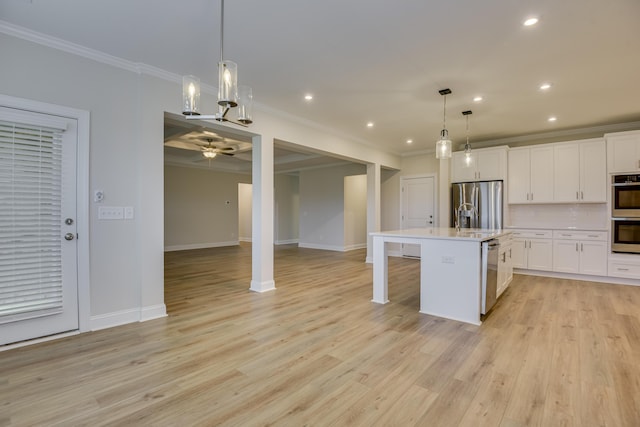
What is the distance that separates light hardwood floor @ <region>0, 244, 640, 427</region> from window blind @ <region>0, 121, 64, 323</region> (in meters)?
0.42

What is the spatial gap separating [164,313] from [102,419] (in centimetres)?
172

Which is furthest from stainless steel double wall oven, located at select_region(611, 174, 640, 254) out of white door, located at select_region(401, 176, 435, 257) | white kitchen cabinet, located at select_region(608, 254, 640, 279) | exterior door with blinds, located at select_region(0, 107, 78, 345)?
exterior door with blinds, located at select_region(0, 107, 78, 345)

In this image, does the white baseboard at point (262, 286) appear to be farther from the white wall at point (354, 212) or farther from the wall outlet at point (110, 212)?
the white wall at point (354, 212)

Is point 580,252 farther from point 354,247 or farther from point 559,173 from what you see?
→ point 354,247

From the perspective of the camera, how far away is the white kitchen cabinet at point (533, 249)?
541cm

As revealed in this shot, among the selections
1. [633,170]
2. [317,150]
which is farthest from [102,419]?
[633,170]

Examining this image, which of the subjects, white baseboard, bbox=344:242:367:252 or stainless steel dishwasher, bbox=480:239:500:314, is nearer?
stainless steel dishwasher, bbox=480:239:500:314

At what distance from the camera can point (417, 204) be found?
7.61 metres

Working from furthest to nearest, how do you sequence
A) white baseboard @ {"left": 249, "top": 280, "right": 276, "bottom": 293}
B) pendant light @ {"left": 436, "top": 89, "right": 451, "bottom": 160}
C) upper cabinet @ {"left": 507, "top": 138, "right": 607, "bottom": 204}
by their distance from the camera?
upper cabinet @ {"left": 507, "top": 138, "right": 607, "bottom": 204}
white baseboard @ {"left": 249, "top": 280, "right": 276, "bottom": 293}
pendant light @ {"left": 436, "top": 89, "right": 451, "bottom": 160}

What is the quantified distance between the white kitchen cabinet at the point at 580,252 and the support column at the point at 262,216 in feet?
16.3

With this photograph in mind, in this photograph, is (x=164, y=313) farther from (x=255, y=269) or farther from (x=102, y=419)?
(x=102, y=419)

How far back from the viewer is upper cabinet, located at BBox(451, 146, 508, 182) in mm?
5910

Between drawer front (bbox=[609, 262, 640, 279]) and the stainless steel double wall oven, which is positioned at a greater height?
the stainless steel double wall oven

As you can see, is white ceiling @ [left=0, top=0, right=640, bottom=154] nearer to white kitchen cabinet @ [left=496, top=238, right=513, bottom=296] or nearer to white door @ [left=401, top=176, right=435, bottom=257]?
white kitchen cabinet @ [left=496, top=238, right=513, bottom=296]
